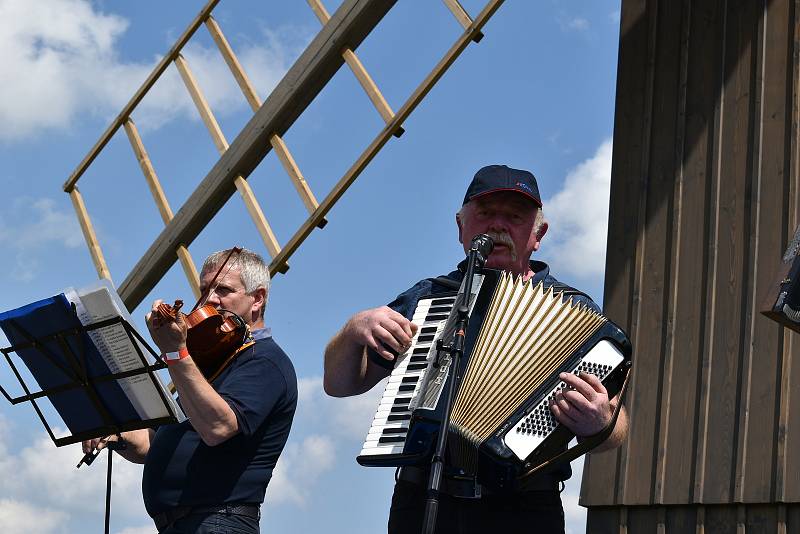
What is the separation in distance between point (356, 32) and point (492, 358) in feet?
13.1

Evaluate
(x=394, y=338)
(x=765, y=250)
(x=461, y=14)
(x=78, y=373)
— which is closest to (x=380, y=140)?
(x=461, y=14)

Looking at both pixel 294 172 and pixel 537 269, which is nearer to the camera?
pixel 537 269

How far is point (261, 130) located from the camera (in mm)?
6621

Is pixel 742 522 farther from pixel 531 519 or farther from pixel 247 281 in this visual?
pixel 247 281

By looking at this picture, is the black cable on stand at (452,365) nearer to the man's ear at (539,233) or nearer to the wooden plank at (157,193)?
the man's ear at (539,233)

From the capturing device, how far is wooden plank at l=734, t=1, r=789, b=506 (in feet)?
14.9

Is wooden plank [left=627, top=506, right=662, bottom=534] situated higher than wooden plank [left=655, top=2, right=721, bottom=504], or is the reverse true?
wooden plank [left=655, top=2, right=721, bottom=504]

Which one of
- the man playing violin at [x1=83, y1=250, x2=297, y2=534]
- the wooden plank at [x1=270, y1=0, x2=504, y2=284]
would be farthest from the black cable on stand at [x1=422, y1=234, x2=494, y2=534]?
the wooden plank at [x1=270, y1=0, x2=504, y2=284]

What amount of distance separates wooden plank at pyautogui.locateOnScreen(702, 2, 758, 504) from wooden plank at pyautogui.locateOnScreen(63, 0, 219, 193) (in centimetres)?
376

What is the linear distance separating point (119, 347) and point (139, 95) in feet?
16.1

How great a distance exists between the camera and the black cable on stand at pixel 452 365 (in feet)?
7.54

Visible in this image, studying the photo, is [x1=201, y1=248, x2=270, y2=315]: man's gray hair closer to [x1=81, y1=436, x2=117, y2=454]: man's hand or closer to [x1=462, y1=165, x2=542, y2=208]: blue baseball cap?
[x1=81, y1=436, x2=117, y2=454]: man's hand

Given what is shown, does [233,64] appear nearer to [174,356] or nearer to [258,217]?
[258,217]

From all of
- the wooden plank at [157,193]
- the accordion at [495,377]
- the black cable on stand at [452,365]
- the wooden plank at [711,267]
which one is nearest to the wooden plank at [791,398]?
the wooden plank at [711,267]
